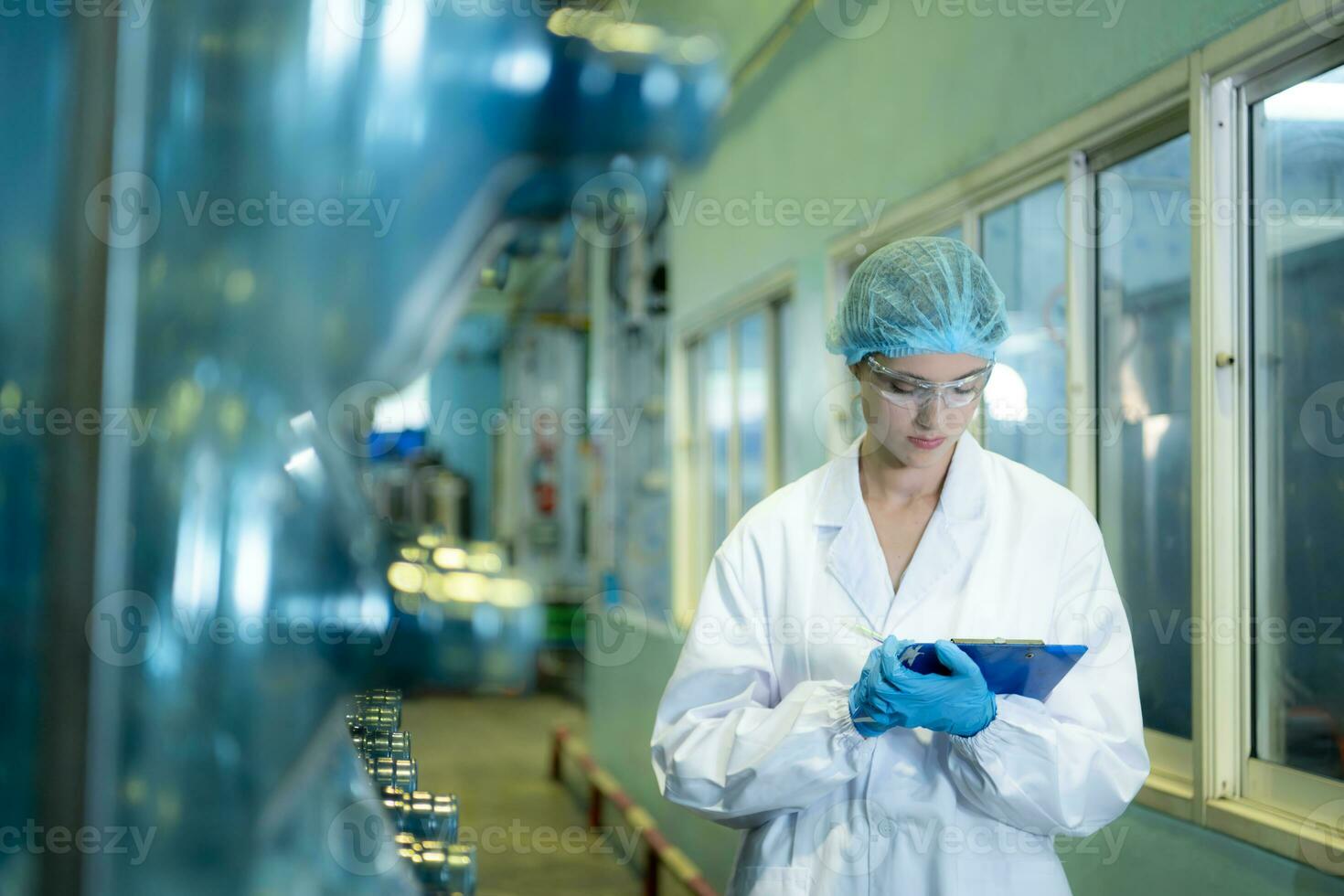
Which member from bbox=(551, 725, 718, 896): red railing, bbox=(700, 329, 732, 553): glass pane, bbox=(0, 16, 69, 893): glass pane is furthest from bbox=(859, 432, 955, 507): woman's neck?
bbox=(700, 329, 732, 553): glass pane

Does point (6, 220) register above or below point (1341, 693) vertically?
above

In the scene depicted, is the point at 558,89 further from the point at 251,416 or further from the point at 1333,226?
the point at 1333,226

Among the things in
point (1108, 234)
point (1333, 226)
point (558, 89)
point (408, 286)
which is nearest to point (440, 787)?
point (408, 286)

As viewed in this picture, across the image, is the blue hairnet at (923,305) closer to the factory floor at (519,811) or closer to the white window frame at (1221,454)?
the white window frame at (1221,454)

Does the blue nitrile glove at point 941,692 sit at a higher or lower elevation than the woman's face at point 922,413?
lower

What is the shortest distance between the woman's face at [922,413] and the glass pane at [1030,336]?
2.64 feet

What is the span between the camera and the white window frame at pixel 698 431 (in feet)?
10.8

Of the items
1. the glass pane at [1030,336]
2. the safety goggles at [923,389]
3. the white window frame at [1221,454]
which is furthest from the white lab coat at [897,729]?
the glass pane at [1030,336]

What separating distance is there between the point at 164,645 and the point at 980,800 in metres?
1.19

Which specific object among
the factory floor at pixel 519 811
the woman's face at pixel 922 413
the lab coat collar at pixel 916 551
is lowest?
the factory floor at pixel 519 811

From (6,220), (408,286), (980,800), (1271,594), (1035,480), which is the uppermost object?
(408,286)

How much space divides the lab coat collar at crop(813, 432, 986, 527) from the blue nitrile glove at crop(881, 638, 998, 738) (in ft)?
0.80

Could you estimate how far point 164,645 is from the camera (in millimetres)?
1575

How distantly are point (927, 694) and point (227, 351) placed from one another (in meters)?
1.30
